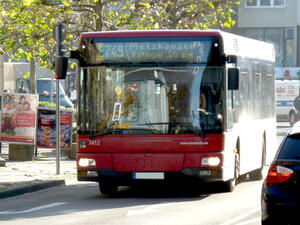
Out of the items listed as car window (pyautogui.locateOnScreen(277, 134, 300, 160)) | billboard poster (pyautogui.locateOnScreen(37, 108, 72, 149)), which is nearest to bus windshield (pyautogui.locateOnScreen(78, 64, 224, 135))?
car window (pyautogui.locateOnScreen(277, 134, 300, 160))

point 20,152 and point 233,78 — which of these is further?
point 20,152

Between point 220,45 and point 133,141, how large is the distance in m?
1.99

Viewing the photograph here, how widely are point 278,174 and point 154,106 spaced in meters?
5.99

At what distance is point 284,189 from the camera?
9484 mm

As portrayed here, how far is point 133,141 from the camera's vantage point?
15430 mm

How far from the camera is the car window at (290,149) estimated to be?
959 cm

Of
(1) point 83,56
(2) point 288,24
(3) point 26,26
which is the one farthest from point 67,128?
Answer: (2) point 288,24

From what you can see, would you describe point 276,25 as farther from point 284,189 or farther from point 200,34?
point 284,189

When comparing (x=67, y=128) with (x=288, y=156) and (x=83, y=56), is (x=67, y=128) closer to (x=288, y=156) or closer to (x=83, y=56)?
(x=83, y=56)

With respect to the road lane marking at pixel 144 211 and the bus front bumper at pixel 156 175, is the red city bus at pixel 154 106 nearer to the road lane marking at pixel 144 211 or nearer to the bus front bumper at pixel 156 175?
the bus front bumper at pixel 156 175

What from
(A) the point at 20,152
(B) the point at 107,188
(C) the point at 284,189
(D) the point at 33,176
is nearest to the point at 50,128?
(A) the point at 20,152

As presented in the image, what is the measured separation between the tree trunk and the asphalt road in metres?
5.63

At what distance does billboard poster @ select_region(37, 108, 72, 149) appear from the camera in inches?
938

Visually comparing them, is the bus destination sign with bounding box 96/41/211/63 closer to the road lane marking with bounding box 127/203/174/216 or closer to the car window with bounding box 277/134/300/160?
the road lane marking with bounding box 127/203/174/216
